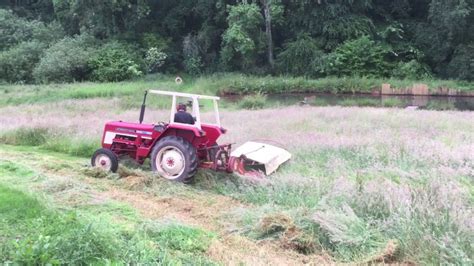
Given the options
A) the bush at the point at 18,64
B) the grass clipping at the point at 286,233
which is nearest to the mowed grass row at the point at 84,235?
the grass clipping at the point at 286,233

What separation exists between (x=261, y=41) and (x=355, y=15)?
24.9 feet

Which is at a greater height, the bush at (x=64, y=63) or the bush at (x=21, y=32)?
the bush at (x=21, y=32)

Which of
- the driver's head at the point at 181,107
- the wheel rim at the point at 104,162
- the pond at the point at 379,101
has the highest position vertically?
the driver's head at the point at 181,107

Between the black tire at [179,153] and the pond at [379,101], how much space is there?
13.5 metres

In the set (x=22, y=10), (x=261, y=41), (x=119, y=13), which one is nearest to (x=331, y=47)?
(x=261, y=41)

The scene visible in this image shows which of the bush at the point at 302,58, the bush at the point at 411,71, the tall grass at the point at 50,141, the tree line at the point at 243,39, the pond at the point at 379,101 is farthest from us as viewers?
the bush at the point at 302,58

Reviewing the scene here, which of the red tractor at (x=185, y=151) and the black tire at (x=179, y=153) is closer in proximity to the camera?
the black tire at (x=179, y=153)

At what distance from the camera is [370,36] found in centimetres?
3453

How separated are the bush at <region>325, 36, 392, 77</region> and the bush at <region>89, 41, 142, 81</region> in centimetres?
1336

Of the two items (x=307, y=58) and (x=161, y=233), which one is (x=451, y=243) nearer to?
(x=161, y=233)

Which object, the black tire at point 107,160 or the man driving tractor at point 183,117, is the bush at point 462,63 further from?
the black tire at point 107,160

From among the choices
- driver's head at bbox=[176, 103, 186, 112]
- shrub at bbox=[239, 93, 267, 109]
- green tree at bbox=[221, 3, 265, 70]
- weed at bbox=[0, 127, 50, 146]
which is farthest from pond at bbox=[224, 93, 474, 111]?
driver's head at bbox=[176, 103, 186, 112]

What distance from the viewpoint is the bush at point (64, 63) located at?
2938 cm

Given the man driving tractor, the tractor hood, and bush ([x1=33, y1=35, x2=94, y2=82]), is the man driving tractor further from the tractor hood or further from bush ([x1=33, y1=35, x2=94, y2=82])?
bush ([x1=33, y1=35, x2=94, y2=82])
